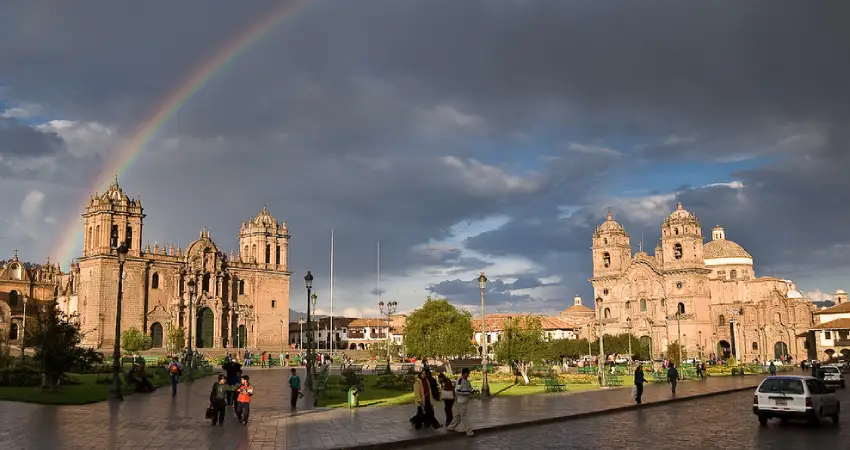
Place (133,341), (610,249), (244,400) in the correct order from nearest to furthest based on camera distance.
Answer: (244,400) → (133,341) → (610,249)

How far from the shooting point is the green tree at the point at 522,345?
1638 inches

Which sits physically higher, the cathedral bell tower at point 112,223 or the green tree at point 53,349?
the cathedral bell tower at point 112,223

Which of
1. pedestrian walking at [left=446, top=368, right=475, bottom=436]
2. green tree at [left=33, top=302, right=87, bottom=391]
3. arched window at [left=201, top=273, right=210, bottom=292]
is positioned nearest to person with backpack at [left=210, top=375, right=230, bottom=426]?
pedestrian walking at [left=446, top=368, right=475, bottom=436]

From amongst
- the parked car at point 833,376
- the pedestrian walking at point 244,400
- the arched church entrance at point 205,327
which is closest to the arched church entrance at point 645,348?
the arched church entrance at point 205,327

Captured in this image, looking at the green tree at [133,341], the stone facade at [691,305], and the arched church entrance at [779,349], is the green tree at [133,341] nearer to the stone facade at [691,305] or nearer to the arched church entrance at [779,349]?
the stone facade at [691,305]

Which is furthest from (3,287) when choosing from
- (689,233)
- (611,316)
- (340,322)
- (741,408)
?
(741,408)

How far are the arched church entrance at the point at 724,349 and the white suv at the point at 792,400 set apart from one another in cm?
7645

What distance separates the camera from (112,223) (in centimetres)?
7744

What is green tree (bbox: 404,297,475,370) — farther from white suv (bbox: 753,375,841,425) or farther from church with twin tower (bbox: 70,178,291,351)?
white suv (bbox: 753,375,841,425)

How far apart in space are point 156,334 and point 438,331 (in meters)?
34.1

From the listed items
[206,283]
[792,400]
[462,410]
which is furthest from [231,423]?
[206,283]

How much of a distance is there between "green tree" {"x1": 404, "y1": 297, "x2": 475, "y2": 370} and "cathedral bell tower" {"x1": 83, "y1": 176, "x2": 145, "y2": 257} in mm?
31554

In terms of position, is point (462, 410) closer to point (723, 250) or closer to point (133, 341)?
point (133, 341)

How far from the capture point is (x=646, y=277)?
95.5m
